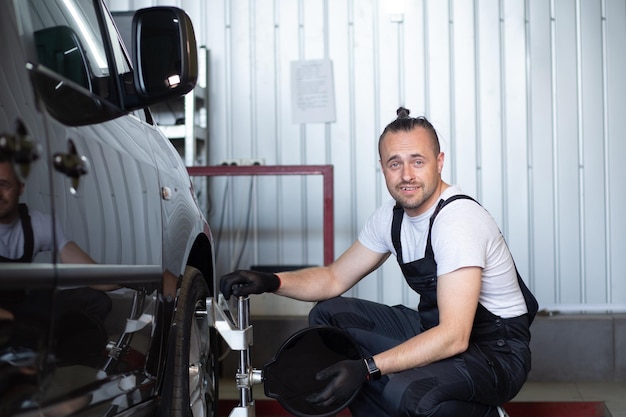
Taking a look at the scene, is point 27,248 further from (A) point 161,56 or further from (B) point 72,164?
(A) point 161,56

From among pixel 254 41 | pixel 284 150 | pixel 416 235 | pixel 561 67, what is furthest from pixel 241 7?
pixel 416 235

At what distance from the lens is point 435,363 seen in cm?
231

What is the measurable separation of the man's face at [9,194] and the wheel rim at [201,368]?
3.36ft

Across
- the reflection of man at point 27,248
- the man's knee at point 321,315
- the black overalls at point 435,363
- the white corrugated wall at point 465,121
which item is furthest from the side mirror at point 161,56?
the white corrugated wall at point 465,121

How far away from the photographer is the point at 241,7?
4738 mm

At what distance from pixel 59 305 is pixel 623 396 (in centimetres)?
332

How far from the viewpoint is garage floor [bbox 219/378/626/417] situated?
361cm

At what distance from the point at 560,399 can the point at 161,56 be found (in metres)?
2.71

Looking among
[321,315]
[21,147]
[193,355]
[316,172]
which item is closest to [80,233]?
[21,147]

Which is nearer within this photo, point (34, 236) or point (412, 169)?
point (34, 236)

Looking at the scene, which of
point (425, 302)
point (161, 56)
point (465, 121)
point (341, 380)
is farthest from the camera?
point (465, 121)

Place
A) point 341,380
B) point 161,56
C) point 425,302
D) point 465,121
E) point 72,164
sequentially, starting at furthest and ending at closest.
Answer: point 465,121, point 425,302, point 341,380, point 161,56, point 72,164

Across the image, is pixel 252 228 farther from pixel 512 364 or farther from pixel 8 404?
pixel 8 404

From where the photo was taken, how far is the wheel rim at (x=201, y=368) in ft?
7.10
